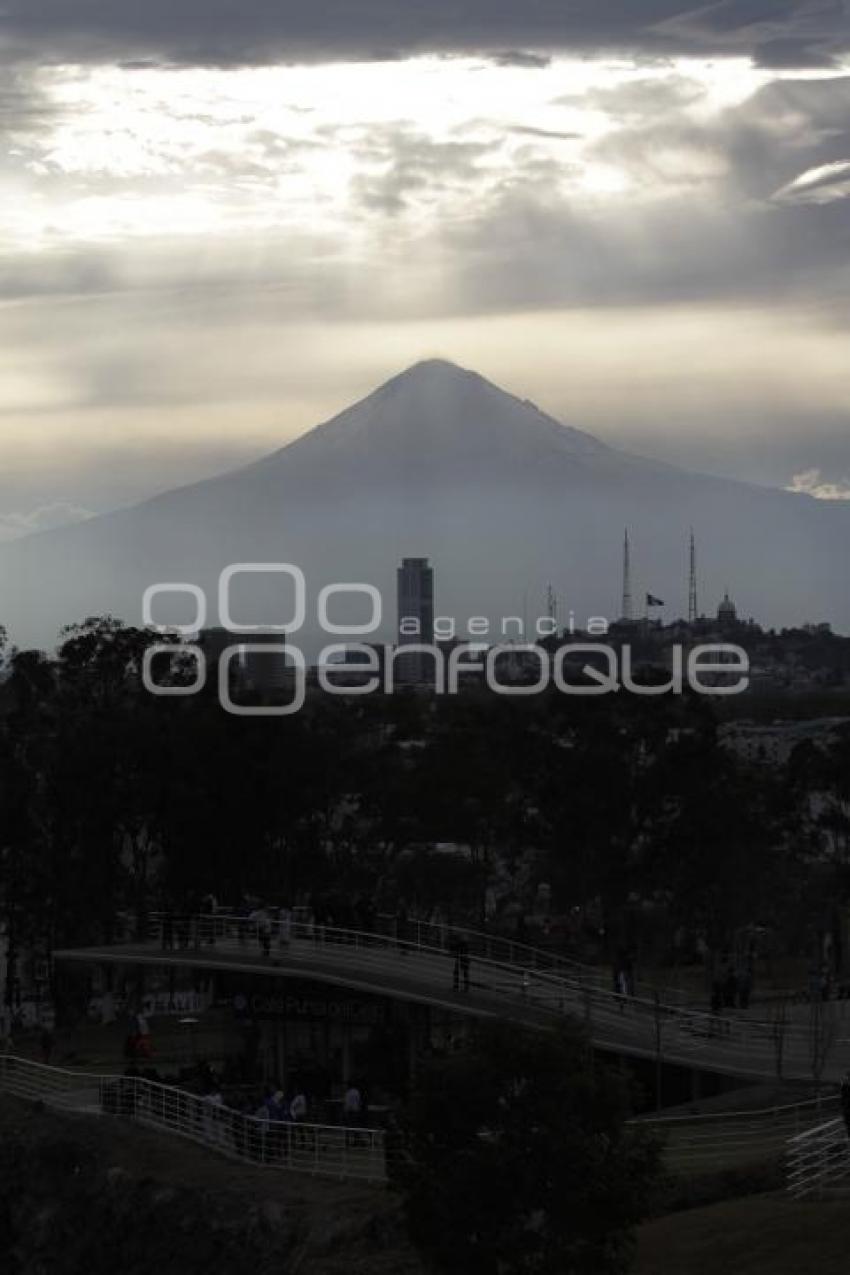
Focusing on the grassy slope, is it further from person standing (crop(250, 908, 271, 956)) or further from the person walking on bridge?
person standing (crop(250, 908, 271, 956))

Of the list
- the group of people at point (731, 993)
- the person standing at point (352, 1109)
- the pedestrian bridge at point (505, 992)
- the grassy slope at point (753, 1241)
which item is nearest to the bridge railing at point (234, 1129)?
the person standing at point (352, 1109)

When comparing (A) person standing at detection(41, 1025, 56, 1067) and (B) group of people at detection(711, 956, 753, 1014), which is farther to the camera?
(A) person standing at detection(41, 1025, 56, 1067)

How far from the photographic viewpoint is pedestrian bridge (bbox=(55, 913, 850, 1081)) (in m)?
38.9

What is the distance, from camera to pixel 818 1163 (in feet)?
99.3

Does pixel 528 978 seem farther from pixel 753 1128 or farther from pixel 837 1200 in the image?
pixel 837 1200

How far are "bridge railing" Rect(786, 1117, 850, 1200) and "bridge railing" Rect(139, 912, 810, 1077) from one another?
5729 millimetres

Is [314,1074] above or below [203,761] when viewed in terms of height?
below

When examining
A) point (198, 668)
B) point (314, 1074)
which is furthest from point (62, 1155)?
point (198, 668)

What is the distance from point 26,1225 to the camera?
135 ft

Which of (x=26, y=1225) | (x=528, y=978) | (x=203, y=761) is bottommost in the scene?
(x=26, y=1225)

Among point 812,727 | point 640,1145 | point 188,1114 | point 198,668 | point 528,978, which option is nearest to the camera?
point 640,1145

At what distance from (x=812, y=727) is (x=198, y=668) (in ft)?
272

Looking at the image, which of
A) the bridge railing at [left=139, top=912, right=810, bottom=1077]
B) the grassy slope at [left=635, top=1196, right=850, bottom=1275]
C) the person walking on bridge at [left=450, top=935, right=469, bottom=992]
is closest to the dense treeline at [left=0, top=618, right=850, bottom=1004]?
the bridge railing at [left=139, top=912, right=810, bottom=1077]

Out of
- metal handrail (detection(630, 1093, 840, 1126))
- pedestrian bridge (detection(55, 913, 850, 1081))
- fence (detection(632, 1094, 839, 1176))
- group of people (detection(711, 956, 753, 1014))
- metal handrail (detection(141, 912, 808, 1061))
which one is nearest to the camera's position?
fence (detection(632, 1094, 839, 1176))
